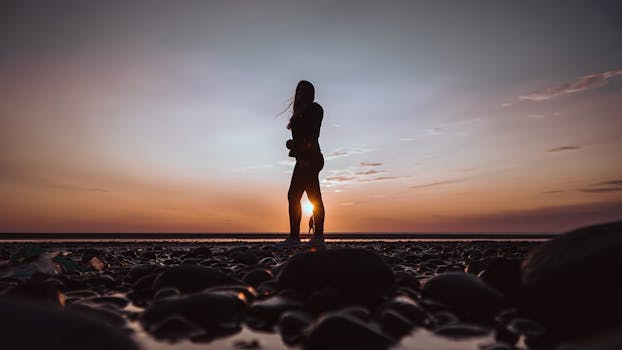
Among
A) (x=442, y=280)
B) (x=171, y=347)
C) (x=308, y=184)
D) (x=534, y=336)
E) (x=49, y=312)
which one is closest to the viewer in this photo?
(x=49, y=312)

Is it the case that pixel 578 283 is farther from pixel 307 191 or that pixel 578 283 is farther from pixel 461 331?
pixel 307 191

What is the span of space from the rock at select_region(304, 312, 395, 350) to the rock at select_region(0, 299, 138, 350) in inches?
27.2

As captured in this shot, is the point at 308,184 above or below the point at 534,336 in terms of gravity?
above

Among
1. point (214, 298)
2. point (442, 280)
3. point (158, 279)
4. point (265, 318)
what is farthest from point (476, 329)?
point (158, 279)

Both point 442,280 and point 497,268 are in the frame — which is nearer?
point 442,280

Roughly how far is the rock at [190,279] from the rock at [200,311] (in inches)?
24.7

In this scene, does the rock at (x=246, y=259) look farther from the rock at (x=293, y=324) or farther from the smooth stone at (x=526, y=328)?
the smooth stone at (x=526, y=328)

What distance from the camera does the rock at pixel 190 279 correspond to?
279 centimetres

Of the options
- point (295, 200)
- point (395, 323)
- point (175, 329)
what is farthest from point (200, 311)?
point (295, 200)

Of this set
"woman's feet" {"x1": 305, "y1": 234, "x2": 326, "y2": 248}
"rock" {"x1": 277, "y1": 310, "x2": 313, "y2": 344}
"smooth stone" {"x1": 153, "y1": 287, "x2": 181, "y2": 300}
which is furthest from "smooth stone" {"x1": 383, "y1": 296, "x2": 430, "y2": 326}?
"woman's feet" {"x1": 305, "y1": 234, "x2": 326, "y2": 248}

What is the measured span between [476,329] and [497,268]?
1.18 meters

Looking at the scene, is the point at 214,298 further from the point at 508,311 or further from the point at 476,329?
the point at 508,311

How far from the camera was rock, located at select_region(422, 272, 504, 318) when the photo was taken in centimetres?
229

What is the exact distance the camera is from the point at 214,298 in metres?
2.16
